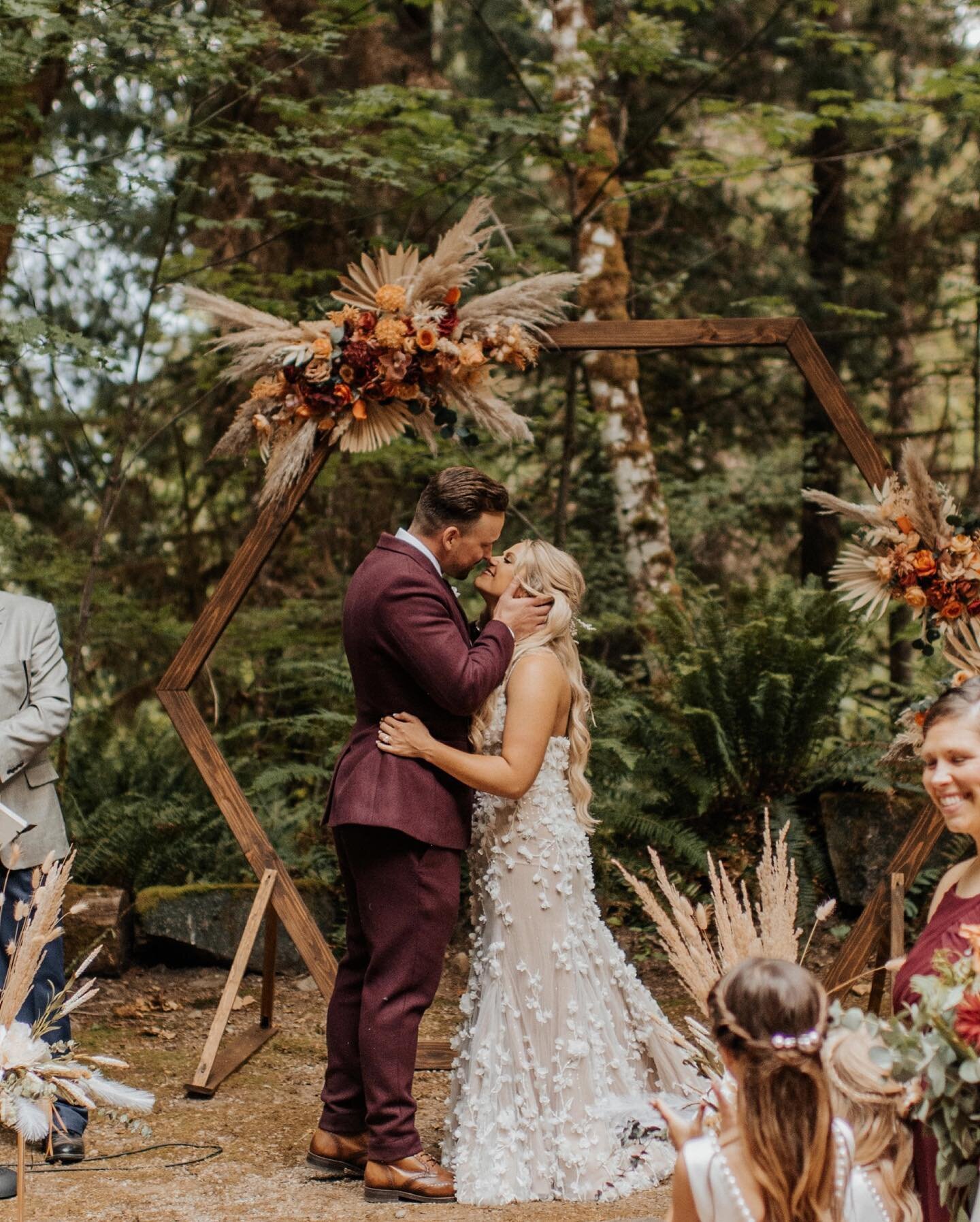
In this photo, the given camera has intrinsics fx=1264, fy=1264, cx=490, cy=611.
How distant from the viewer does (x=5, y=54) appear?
5047mm

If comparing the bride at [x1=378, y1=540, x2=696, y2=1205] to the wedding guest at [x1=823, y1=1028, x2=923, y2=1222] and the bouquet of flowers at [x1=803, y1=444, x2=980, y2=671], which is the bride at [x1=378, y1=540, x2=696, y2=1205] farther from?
the wedding guest at [x1=823, y1=1028, x2=923, y2=1222]

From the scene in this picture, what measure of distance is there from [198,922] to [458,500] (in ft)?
10.5

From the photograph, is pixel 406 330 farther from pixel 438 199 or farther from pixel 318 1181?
pixel 438 199

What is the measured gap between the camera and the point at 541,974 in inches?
145

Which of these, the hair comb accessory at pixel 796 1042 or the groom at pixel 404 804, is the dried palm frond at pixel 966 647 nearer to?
the groom at pixel 404 804

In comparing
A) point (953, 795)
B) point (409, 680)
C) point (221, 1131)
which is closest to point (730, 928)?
point (953, 795)

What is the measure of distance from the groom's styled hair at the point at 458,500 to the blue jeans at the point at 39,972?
1671 mm

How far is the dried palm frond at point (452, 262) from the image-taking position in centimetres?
408

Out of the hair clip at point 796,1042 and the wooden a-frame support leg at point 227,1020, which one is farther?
the wooden a-frame support leg at point 227,1020

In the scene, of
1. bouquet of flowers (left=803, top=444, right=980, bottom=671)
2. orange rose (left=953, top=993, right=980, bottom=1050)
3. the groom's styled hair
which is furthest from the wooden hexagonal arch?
orange rose (left=953, top=993, right=980, bottom=1050)

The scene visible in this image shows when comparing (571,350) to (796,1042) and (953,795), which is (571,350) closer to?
(953,795)

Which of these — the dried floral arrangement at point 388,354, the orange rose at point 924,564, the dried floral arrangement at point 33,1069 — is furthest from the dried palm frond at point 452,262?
the dried floral arrangement at point 33,1069

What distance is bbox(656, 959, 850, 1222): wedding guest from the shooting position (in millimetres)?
1871

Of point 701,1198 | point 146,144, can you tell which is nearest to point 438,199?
point 146,144
